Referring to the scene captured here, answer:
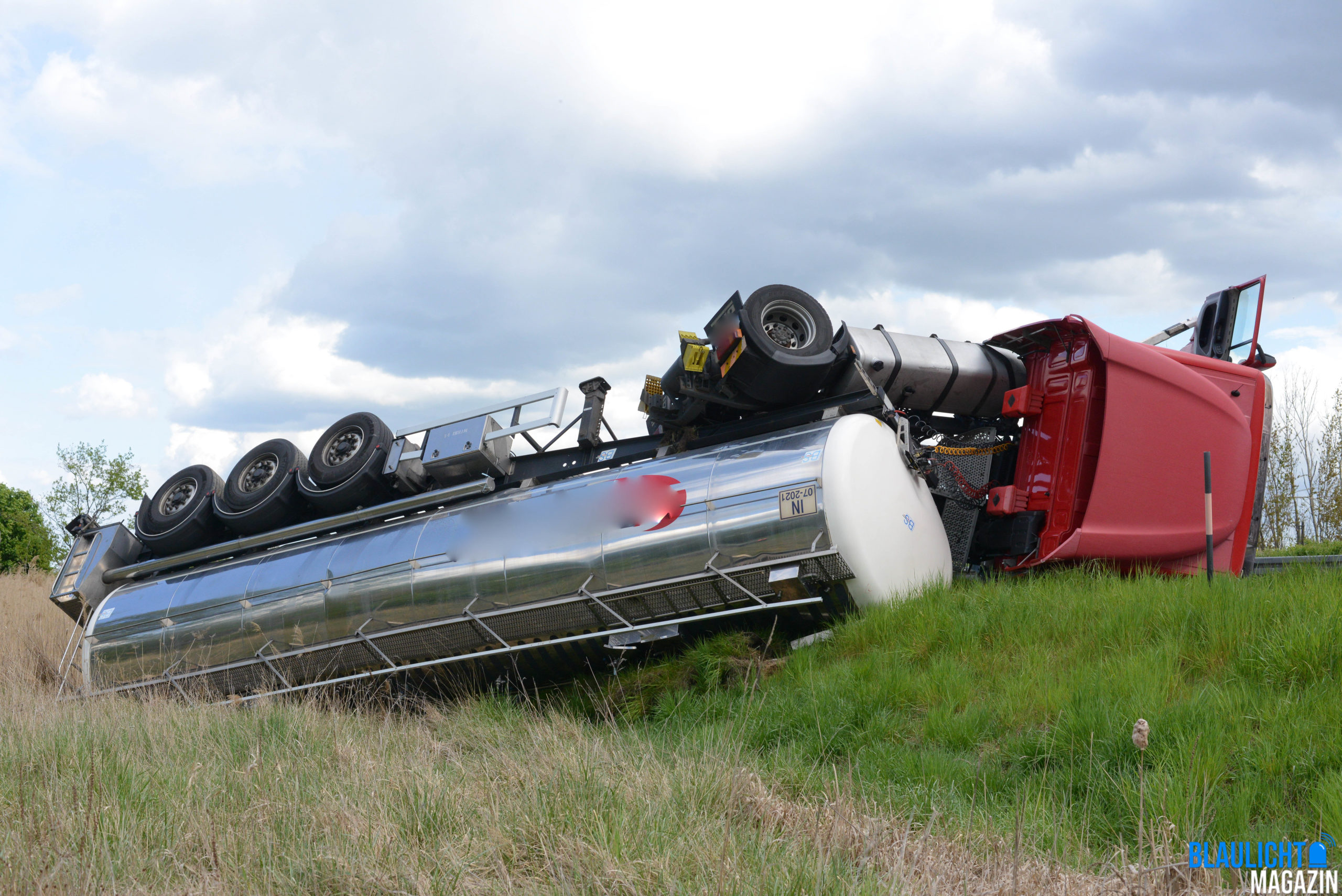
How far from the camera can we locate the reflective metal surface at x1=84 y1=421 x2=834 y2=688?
302 inches

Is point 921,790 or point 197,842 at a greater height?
point 197,842

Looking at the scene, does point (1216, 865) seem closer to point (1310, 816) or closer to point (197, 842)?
point (1310, 816)

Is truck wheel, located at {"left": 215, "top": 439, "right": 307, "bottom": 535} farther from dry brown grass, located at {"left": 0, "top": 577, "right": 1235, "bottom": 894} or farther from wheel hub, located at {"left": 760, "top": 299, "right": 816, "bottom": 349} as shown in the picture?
wheel hub, located at {"left": 760, "top": 299, "right": 816, "bottom": 349}

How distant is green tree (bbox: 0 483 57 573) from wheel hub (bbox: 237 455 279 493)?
21.1 meters

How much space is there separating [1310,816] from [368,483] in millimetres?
8934

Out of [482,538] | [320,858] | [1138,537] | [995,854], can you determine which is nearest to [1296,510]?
[1138,537]

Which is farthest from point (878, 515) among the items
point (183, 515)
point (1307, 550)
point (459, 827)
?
point (1307, 550)

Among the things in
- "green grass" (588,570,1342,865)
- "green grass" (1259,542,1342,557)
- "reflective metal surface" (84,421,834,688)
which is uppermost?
"reflective metal surface" (84,421,834,688)

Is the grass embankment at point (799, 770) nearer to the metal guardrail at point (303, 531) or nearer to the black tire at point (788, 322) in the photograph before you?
the black tire at point (788, 322)

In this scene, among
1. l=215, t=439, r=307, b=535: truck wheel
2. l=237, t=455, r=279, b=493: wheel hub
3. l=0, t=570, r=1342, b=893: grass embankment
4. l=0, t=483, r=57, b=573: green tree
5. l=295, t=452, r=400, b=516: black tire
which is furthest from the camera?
l=0, t=483, r=57, b=573: green tree

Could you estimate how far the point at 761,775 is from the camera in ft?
16.7

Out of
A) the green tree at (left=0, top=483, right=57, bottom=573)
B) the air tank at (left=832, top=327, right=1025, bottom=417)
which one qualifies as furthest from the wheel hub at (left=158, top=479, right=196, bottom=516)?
the green tree at (left=0, top=483, right=57, bottom=573)

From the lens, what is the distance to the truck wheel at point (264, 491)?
11.0 meters

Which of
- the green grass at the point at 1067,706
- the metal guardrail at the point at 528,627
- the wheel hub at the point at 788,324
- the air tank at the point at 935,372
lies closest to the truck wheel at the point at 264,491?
the metal guardrail at the point at 528,627
